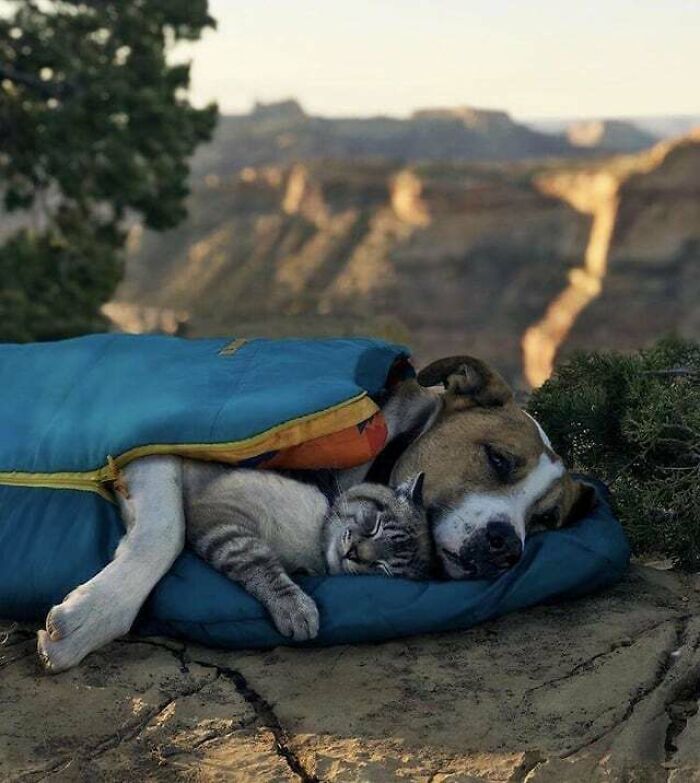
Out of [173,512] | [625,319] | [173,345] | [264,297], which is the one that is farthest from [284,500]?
[264,297]

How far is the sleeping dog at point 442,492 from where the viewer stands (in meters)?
3.47

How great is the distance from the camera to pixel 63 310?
48.5 ft

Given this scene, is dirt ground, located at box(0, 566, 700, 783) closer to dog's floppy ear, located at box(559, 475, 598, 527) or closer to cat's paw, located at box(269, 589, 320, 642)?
cat's paw, located at box(269, 589, 320, 642)

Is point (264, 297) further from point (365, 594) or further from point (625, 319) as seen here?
point (365, 594)

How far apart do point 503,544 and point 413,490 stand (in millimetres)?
371

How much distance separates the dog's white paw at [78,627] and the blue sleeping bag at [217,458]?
0.77ft

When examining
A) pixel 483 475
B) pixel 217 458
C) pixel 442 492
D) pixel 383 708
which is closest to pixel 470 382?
pixel 483 475

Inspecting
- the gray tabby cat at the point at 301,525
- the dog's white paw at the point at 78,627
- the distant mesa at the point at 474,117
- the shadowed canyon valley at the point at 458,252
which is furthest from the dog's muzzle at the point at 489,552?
the distant mesa at the point at 474,117

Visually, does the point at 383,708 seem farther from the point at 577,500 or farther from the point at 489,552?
the point at 577,500

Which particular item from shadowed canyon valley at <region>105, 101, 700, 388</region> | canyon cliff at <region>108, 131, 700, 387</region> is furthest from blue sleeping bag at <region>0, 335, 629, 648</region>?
canyon cliff at <region>108, 131, 700, 387</region>

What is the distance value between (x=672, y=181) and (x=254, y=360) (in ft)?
189

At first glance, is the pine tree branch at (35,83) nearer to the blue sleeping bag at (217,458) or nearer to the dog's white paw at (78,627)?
the blue sleeping bag at (217,458)

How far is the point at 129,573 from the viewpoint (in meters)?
3.57

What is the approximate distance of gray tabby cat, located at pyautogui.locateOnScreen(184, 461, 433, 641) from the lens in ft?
12.5
